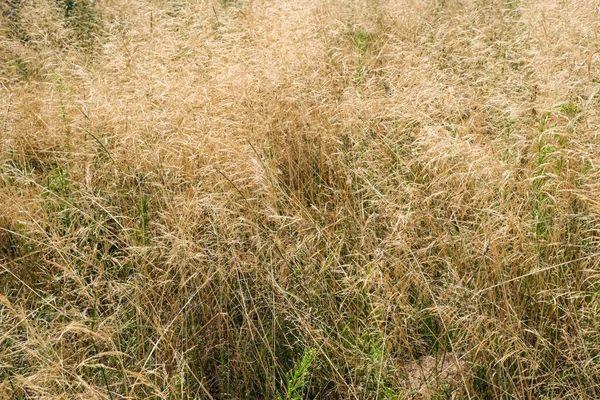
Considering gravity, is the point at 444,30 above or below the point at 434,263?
above

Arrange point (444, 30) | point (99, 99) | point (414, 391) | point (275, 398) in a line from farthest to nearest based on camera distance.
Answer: point (444, 30) → point (99, 99) → point (275, 398) → point (414, 391)

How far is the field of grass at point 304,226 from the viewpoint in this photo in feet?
5.49

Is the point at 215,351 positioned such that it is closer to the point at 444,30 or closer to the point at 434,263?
the point at 434,263

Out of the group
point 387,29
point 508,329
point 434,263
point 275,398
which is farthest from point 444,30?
point 275,398

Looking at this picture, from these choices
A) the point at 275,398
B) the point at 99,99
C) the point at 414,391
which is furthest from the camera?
the point at 99,99

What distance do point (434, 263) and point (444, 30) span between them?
84.7 inches

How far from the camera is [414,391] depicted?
1.58m

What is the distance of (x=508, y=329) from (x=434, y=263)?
0.45 metres

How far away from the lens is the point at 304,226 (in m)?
2.14

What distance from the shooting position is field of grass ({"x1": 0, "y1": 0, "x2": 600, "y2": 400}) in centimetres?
167

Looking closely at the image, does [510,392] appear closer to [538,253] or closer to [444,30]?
[538,253]

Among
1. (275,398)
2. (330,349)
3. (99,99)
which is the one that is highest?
(99,99)

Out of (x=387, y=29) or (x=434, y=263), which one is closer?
(x=434, y=263)

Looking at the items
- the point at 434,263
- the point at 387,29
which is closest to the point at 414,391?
the point at 434,263
